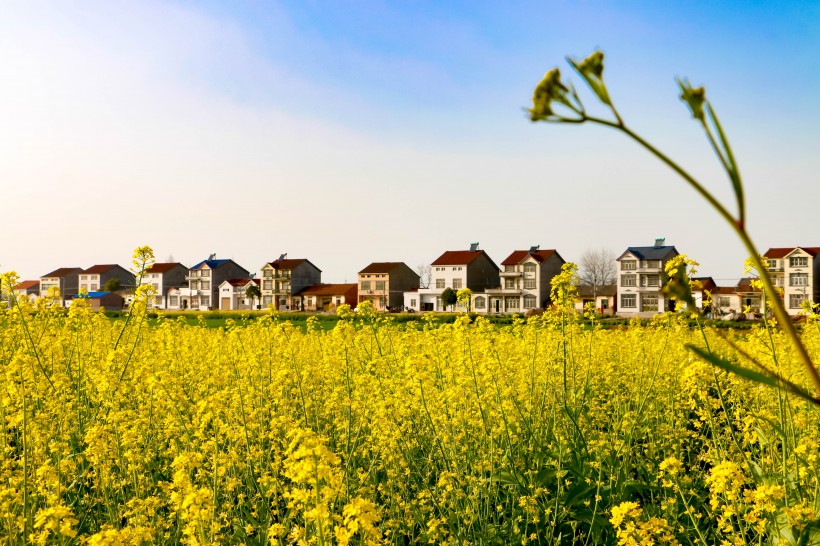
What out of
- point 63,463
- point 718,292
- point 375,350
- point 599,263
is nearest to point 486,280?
point 599,263

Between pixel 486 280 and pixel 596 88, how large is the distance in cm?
8184

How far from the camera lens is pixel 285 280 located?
294ft

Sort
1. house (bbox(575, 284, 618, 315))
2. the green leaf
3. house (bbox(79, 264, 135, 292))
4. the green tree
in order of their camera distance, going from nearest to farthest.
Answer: the green leaf, the green tree, house (bbox(575, 284, 618, 315)), house (bbox(79, 264, 135, 292))

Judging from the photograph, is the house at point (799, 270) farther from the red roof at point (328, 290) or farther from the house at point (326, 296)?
the red roof at point (328, 290)

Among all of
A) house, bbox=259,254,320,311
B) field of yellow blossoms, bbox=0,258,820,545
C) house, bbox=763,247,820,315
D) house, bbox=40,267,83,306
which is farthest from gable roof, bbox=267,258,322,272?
field of yellow blossoms, bbox=0,258,820,545

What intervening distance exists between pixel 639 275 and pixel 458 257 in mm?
20393

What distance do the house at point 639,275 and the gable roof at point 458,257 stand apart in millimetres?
16250

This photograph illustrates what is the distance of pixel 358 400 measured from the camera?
5.86 m

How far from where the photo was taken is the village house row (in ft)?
224

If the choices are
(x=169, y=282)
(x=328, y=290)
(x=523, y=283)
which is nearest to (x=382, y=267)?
(x=328, y=290)

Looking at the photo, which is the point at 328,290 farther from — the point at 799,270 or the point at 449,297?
the point at 799,270

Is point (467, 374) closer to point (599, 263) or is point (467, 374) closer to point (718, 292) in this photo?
point (718, 292)

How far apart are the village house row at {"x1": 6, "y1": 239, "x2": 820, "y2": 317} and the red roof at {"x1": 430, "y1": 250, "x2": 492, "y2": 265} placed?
12 centimetres

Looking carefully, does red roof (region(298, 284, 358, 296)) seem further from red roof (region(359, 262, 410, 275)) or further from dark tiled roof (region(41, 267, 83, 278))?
dark tiled roof (region(41, 267, 83, 278))
